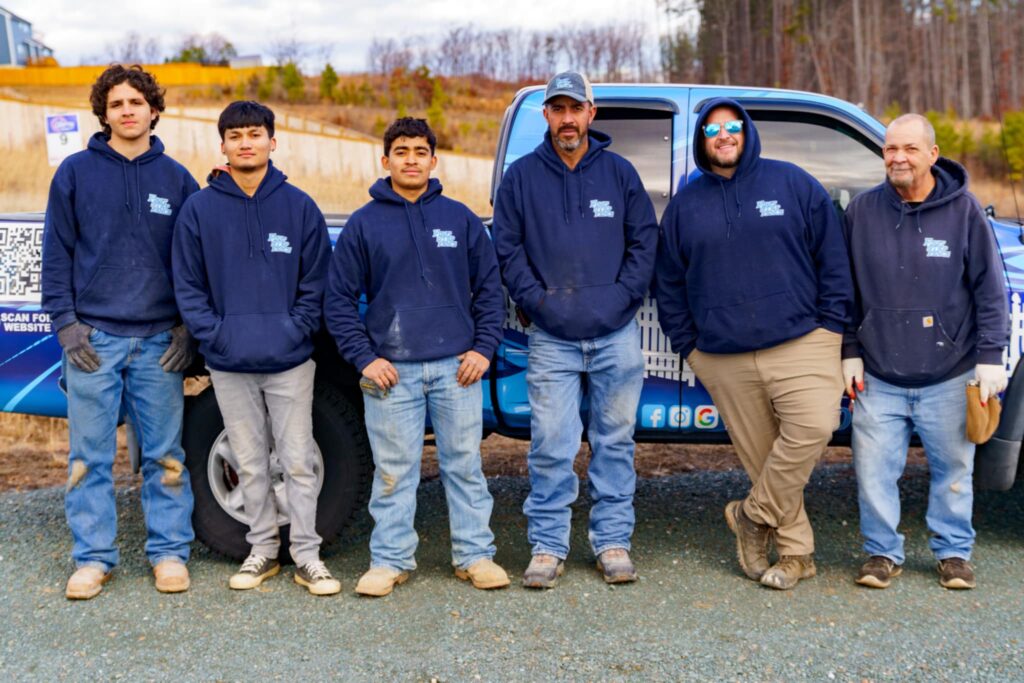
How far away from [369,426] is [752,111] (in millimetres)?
2109

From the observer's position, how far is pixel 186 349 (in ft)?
13.9

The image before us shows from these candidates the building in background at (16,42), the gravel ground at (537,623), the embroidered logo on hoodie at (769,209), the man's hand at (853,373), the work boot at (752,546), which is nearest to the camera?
the gravel ground at (537,623)

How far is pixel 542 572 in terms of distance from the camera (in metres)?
4.20

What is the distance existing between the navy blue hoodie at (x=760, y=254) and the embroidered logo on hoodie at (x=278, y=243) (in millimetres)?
1549

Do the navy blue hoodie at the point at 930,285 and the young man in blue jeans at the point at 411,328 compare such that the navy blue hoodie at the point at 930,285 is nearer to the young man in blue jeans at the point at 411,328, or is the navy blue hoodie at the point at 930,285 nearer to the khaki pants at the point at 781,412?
the khaki pants at the point at 781,412

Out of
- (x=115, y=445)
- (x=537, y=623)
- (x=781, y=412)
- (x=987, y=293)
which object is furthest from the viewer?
(x=115, y=445)

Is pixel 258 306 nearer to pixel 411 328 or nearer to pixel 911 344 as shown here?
pixel 411 328

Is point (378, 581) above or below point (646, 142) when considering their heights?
below

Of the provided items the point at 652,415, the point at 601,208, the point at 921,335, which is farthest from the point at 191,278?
the point at 921,335

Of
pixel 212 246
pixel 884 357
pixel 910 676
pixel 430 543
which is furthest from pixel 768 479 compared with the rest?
pixel 212 246

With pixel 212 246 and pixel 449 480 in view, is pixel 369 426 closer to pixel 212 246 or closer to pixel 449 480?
pixel 449 480

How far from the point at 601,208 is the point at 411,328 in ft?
2.88

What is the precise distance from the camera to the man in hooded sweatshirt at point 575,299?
409 centimetres

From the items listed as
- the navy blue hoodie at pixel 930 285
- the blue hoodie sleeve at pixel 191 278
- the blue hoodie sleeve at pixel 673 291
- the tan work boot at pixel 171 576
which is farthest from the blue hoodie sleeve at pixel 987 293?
the tan work boot at pixel 171 576
